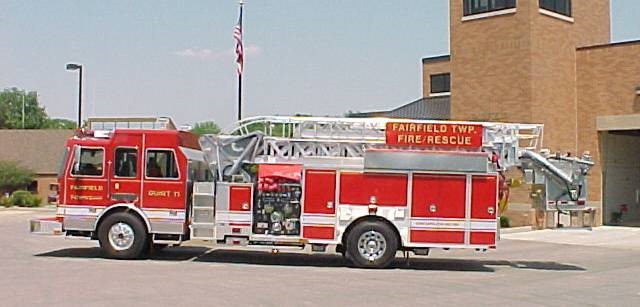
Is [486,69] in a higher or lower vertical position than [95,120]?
higher

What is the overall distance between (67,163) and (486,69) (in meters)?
19.1

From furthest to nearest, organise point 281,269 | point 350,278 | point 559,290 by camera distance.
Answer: point 281,269 < point 350,278 < point 559,290

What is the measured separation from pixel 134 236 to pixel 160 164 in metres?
1.53

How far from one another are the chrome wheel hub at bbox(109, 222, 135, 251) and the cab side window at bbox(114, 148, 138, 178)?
3.37 feet

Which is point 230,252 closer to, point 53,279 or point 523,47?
point 53,279

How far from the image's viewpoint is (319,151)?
56.1 ft

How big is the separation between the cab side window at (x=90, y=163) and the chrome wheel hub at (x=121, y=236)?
1.15 meters

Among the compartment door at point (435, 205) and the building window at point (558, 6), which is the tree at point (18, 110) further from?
the compartment door at point (435, 205)

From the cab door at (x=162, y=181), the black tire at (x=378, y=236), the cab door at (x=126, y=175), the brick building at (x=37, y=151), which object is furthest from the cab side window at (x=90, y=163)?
the brick building at (x=37, y=151)

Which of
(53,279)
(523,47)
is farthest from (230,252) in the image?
(523,47)

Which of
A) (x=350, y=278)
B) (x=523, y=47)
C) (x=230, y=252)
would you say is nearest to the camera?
(x=350, y=278)

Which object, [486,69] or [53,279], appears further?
[486,69]

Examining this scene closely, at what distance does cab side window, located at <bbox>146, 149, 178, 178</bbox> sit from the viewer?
17.5m

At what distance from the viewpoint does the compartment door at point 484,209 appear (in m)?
16.8
